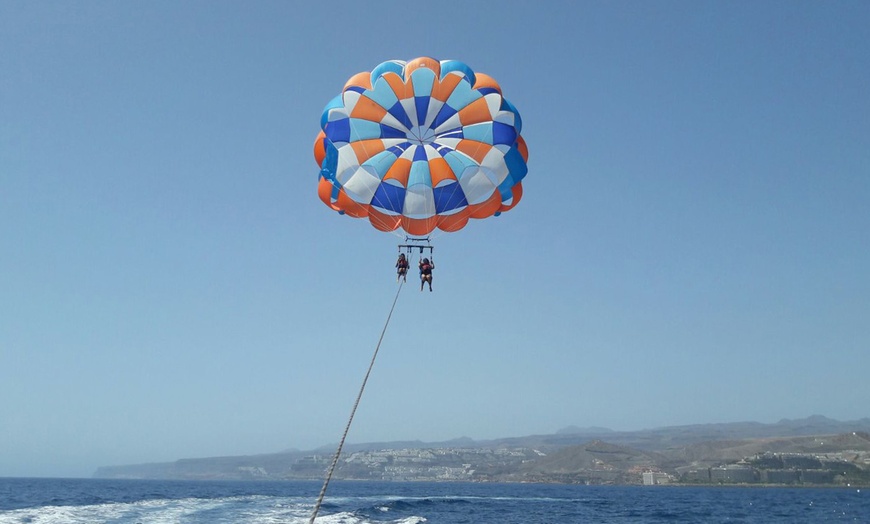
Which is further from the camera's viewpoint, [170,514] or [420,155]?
[170,514]

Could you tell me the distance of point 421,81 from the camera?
55.6ft

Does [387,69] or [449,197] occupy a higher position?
[387,69]

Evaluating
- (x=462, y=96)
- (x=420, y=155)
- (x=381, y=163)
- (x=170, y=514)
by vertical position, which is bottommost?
(x=170, y=514)

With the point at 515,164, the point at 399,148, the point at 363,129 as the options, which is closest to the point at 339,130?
the point at 363,129

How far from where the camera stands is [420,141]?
700 inches

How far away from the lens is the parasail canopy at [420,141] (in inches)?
674

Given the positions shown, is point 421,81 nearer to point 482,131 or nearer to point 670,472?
point 482,131

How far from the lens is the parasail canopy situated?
17.1 meters

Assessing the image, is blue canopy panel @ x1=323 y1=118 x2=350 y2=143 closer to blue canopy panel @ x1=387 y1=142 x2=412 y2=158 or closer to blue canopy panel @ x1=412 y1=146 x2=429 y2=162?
blue canopy panel @ x1=387 y1=142 x2=412 y2=158

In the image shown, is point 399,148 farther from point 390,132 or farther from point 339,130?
point 339,130

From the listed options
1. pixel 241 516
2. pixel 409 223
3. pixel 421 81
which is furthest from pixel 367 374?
pixel 241 516

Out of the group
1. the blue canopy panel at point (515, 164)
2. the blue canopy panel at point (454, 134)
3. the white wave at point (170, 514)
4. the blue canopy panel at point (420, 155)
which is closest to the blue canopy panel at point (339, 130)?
the blue canopy panel at point (420, 155)

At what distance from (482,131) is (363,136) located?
9.49ft

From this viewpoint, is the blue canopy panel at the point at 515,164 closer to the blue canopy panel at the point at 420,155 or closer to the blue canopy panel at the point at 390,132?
the blue canopy panel at the point at 420,155
